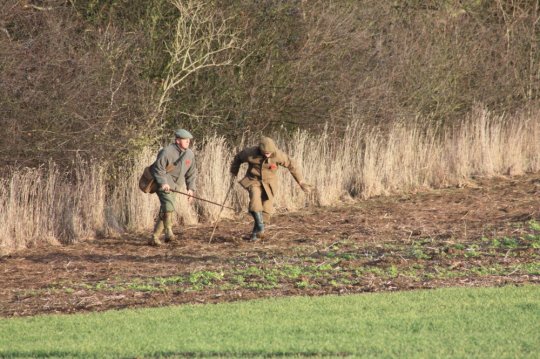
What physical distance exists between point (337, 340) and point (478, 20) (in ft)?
61.8

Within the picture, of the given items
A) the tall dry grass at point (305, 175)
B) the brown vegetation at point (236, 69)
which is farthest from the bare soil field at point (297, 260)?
the brown vegetation at point (236, 69)

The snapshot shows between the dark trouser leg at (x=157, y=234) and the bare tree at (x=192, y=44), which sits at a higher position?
the bare tree at (x=192, y=44)

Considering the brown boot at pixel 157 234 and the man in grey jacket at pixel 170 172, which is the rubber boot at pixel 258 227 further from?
the brown boot at pixel 157 234

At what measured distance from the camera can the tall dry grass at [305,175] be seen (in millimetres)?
14828

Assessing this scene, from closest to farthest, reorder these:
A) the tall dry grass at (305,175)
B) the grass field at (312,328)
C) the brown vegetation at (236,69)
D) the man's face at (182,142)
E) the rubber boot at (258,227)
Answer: the grass field at (312,328) → the man's face at (182,142) → the rubber boot at (258,227) → the tall dry grass at (305,175) → the brown vegetation at (236,69)

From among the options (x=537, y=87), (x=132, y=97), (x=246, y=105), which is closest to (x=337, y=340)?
(x=132, y=97)

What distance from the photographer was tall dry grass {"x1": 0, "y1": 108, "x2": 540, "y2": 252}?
14.8 meters

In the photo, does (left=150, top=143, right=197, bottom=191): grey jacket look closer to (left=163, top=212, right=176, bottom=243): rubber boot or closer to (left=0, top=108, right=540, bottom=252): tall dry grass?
(left=163, top=212, right=176, bottom=243): rubber boot

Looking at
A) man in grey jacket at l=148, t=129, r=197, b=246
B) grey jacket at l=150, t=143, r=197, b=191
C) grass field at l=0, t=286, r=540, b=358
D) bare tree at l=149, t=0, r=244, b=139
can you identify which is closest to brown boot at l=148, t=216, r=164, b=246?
man in grey jacket at l=148, t=129, r=197, b=246

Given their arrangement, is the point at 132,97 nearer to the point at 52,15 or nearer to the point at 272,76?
the point at 52,15

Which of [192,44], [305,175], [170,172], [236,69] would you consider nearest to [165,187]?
[170,172]

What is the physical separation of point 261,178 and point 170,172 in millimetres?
1179

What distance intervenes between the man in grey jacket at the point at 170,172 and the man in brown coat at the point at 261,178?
60 centimetres

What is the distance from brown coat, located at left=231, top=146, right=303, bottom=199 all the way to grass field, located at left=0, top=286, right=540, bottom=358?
15.4 ft
